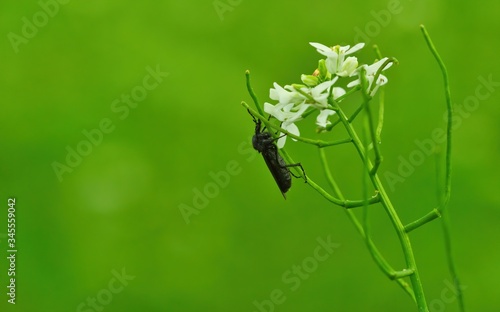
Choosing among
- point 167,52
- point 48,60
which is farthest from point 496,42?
point 48,60

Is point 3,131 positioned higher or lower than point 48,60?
lower

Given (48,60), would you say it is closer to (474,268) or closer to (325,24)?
(325,24)
